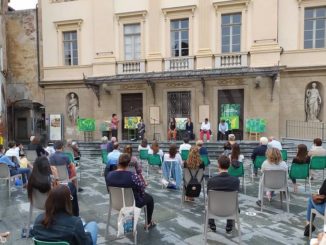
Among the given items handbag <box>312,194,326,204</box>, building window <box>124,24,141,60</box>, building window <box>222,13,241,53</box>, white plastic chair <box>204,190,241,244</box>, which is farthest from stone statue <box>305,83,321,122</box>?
white plastic chair <box>204,190,241,244</box>

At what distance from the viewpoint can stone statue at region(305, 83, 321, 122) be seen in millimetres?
16156

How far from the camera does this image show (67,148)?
991cm

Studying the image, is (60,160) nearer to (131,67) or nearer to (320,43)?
(131,67)

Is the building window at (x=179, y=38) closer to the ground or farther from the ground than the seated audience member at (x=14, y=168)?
farther from the ground

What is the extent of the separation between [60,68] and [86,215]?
16621mm

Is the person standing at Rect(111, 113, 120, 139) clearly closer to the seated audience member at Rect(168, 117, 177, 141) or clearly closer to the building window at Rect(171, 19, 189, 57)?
the seated audience member at Rect(168, 117, 177, 141)

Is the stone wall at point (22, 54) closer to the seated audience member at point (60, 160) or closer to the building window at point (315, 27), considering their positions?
the seated audience member at point (60, 160)

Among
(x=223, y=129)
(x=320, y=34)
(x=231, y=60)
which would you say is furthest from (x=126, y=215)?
(x=320, y=34)

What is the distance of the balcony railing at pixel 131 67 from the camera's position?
60.4 feet

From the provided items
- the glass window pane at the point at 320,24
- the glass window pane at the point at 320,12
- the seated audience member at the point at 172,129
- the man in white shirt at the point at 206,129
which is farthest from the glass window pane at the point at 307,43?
the seated audience member at the point at 172,129

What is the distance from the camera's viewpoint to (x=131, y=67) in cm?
1859

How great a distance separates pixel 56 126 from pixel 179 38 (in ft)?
33.2

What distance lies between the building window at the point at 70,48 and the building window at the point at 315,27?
47.9 ft

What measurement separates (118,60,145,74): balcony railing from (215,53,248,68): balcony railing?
461 cm
